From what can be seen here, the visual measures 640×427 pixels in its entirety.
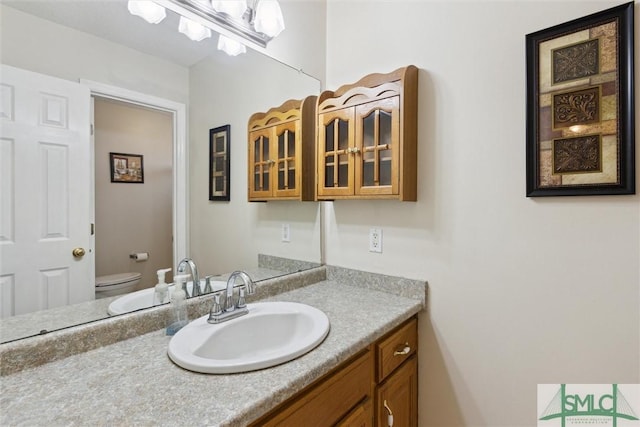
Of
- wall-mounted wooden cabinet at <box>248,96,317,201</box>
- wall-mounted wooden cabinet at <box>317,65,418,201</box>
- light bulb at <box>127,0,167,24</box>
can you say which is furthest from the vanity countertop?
light bulb at <box>127,0,167,24</box>

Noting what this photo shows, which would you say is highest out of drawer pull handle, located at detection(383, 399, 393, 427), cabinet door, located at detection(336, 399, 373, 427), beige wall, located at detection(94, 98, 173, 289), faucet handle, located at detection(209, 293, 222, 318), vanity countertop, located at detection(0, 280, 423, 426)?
beige wall, located at detection(94, 98, 173, 289)

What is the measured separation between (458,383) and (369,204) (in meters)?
0.88

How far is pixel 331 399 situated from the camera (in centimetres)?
93

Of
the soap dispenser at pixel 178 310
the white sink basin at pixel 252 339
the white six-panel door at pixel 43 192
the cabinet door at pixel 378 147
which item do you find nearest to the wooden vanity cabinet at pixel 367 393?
the white sink basin at pixel 252 339

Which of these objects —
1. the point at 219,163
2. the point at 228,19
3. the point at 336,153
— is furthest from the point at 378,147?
the point at 228,19

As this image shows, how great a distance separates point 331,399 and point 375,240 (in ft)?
2.66

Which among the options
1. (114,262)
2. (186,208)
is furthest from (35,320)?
(186,208)

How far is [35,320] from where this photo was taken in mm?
901

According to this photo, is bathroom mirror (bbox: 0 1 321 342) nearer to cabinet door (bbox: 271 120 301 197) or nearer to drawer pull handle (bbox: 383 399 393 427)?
cabinet door (bbox: 271 120 301 197)

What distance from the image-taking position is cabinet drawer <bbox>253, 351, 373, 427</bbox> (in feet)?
2.62

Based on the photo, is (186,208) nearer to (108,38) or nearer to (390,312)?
(108,38)

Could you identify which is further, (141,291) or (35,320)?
→ (141,291)

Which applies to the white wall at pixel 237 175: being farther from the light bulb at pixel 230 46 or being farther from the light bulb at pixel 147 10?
the light bulb at pixel 147 10

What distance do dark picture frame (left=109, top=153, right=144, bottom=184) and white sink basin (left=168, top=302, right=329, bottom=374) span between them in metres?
0.54
